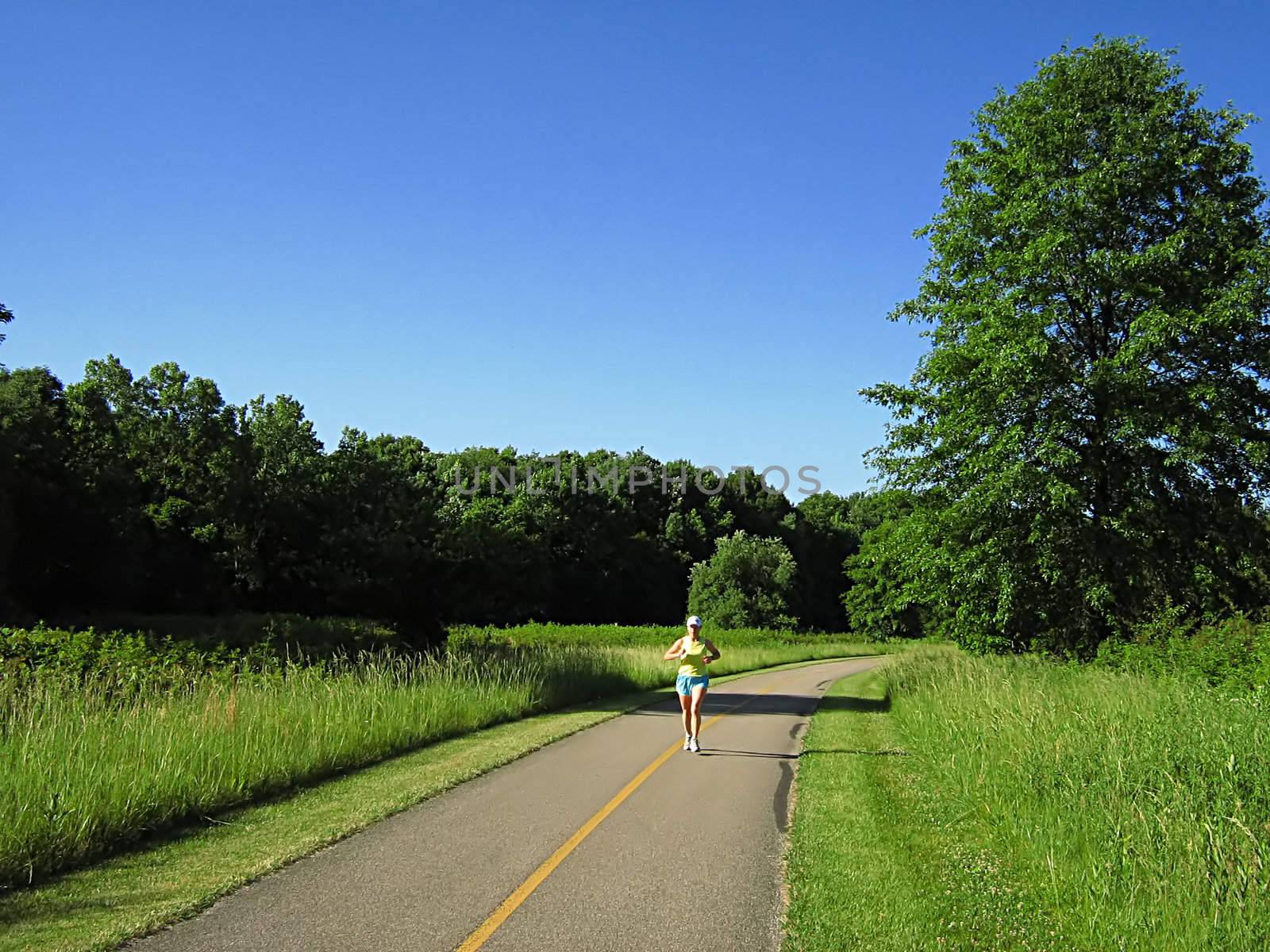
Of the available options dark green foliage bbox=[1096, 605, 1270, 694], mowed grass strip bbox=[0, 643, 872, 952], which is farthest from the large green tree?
mowed grass strip bbox=[0, 643, 872, 952]

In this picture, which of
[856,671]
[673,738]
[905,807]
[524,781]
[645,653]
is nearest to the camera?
[905,807]

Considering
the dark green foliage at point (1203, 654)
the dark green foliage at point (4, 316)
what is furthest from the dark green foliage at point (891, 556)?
the dark green foliage at point (4, 316)

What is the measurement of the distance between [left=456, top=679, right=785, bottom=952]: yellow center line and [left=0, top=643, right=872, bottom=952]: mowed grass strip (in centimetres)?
204

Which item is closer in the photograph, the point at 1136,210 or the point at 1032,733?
the point at 1032,733

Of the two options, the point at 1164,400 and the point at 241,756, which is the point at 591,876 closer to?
the point at 241,756

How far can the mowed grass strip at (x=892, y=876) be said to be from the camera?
20.6 ft

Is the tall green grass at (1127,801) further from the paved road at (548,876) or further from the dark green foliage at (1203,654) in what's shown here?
the paved road at (548,876)

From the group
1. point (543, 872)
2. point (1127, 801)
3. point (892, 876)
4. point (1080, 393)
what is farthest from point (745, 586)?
point (543, 872)

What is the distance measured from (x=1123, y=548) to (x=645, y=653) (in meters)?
16.9

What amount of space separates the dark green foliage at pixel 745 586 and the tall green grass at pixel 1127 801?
61951 millimetres

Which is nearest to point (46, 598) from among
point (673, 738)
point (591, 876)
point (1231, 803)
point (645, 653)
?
point (645, 653)

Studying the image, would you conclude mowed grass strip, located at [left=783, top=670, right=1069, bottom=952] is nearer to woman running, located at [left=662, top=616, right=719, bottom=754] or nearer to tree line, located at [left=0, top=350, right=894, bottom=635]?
woman running, located at [left=662, top=616, right=719, bottom=754]

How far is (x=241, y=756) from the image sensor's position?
11.0 metres

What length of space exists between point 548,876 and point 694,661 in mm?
7553
